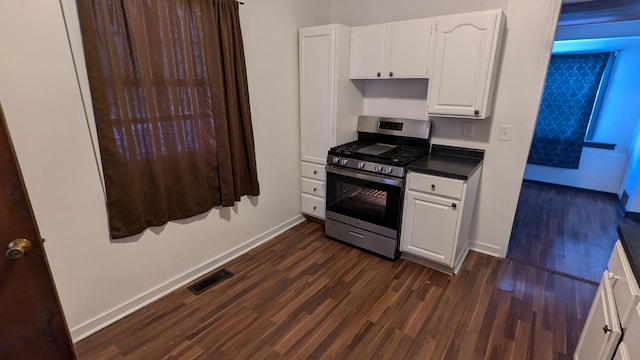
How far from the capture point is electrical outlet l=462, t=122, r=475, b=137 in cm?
265

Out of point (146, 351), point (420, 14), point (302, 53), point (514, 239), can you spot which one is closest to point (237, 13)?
point (302, 53)

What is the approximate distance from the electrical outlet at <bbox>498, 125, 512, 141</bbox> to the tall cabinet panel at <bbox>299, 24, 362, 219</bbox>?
1349 mm

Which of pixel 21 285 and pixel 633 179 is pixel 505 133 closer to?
pixel 633 179

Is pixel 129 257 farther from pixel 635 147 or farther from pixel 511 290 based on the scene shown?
pixel 635 147

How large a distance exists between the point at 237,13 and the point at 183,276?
2.08m

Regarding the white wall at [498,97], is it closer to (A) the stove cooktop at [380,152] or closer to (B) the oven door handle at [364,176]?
(A) the stove cooktop at [380,152]

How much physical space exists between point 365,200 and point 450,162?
804 mm

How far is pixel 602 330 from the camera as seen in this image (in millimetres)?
1271

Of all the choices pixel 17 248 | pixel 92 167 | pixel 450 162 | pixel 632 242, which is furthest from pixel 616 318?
pixel 92 167

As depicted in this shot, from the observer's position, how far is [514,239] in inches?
123

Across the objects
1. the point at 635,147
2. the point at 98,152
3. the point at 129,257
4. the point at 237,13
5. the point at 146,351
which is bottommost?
the point at 146,351

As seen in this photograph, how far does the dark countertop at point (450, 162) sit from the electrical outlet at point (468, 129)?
137mm

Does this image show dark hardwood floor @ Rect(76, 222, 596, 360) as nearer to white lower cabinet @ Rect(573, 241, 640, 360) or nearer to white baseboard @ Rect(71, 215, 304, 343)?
white baseboard @ Rect(71, 215, 304, 343)

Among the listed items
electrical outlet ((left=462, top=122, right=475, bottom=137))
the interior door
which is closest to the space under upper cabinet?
electrical outlet ((left=462, top=122, right=475, bottom=137))
